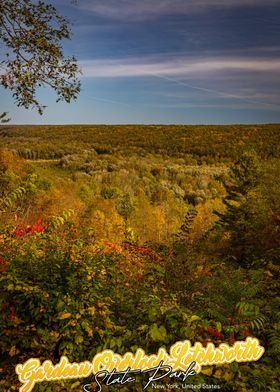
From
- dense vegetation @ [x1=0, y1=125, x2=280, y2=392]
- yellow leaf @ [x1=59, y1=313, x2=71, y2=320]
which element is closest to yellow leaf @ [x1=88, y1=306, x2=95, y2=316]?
dense vegetation @ [x1=0, y1=125, x2=280, y2=392]

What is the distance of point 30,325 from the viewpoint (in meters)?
5.27

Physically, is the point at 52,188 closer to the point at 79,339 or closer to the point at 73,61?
the point at 73,61

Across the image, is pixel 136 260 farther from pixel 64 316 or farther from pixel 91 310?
pixel 64 316

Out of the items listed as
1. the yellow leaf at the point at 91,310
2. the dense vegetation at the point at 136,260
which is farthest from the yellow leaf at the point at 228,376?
the yellow leaf at the point at 91,310

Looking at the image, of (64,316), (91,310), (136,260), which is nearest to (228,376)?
(91,310)

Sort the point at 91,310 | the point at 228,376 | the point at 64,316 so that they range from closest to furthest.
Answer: the point at 228,376, the point at 64,316, the point at 91,310

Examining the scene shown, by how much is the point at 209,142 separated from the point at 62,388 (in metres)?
81.0

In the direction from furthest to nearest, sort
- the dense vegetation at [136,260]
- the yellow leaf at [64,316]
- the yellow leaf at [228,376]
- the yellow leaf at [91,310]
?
the yellow leaf at [91,310] → the dense vegetation at [136,260] → the yellow leaf at [64,316] → the yellow leaf at [228,376]

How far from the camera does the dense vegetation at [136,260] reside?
4.92 m

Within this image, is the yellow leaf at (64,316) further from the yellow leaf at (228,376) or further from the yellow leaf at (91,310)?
the yellow leaf at (228,376)

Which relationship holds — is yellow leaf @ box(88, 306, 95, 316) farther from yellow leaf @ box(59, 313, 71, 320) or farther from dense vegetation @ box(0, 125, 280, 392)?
yellow leaf @ box(59, 313, 71, 320)

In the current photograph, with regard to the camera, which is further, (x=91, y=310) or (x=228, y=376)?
(x=91, y=310)

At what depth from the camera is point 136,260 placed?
13078 mm

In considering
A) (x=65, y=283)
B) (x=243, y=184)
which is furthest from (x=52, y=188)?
(x=65, y=283)
